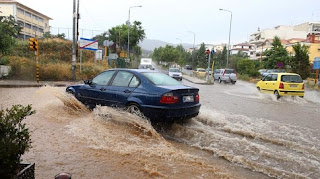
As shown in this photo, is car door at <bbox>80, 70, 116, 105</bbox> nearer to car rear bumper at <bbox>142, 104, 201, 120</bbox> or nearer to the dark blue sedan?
the dark blue sedan

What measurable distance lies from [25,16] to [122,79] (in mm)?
63598

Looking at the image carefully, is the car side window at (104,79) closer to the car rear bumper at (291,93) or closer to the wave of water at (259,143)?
the wave of water at (259,143)

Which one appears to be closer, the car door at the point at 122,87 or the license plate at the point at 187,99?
the license plate at the point at 187,99

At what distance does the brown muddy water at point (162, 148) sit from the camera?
4.10m

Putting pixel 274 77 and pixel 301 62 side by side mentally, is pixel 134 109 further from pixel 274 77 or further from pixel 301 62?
pixel 301 62

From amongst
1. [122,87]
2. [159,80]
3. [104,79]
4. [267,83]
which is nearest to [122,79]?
[122,87]

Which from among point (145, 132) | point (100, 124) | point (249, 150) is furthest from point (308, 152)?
point (100, 124)

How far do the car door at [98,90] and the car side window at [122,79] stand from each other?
9.7 inches

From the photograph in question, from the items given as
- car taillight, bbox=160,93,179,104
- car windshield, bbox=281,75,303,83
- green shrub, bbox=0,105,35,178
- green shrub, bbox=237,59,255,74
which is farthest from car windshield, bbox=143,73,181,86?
green shrub, bbox=237,59,255,74

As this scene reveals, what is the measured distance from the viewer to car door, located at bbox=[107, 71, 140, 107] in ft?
21.7

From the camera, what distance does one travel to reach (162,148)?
5.05 meters

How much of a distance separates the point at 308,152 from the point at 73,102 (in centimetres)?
612

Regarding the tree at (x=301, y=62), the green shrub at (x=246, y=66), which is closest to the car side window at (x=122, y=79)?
the tree at (x=301, y=62)

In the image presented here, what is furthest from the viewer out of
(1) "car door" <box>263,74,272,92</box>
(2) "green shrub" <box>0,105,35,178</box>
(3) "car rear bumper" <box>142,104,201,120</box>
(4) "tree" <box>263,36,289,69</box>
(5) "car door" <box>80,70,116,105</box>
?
(4) "tree" <box>263,36,289,69</box>
